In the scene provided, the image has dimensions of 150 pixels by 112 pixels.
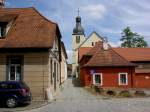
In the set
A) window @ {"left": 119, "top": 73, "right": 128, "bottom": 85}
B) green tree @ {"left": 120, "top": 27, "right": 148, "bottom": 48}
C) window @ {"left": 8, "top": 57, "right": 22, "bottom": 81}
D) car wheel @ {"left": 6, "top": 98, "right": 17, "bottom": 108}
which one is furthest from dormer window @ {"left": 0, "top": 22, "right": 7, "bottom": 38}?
green tree @ {"left": 120, "top": 27, "right": 148, "bottom": 48}

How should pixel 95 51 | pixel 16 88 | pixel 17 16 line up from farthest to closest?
1. pixel 95 51
2. pixel 17 16
3. pixel 16 88

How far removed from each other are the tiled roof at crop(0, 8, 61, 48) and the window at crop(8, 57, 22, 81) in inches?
59.2

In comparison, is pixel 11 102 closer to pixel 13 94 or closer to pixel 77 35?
pixel 13 94

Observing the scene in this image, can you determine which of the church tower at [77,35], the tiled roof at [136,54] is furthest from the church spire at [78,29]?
the tiled roof at [136,54]

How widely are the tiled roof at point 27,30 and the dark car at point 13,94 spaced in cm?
532

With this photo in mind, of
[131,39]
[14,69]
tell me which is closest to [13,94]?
[14,69]

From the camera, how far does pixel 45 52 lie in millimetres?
28781

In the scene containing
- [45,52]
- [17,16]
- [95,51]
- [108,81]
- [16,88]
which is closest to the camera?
[16,88]

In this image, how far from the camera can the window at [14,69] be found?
96.2ft

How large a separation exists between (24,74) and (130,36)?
249ft

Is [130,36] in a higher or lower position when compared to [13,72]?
higher

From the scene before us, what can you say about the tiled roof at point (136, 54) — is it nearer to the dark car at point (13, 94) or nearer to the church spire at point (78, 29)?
the dark car at point (13, 94)

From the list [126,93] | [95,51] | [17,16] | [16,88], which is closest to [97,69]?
[95,51]

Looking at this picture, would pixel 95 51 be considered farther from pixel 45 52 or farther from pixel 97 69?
pixel 45 52
